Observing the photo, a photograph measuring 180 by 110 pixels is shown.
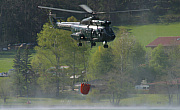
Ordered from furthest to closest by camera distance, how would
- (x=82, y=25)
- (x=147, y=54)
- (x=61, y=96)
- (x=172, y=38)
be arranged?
(x=172, y=38), (x=147, y=54), (x=61, y=96), (x=82, y=25)

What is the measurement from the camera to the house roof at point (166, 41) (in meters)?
51.1

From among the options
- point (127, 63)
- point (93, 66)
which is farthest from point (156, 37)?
point (93, 66)

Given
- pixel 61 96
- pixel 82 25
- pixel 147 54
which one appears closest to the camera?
pixel 82 25

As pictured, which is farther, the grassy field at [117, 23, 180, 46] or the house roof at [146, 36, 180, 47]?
the grassy field at [117, 23, 180, 46]

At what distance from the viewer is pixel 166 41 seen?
176ft

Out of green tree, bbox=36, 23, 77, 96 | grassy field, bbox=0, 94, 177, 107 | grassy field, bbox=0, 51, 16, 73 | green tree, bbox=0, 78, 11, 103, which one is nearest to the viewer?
green tree, bbox=36, 23, 77, 96

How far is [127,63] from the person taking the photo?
4722 centimetres

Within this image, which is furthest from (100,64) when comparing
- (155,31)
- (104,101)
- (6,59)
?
(6,59)

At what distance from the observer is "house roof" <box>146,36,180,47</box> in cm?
5106

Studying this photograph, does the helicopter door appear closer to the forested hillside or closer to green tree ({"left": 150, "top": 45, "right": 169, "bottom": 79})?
green tree ({"left": 150, "top": 45, "right": 169, "bottom": 79})

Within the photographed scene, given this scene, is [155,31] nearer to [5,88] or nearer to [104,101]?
[104,101]

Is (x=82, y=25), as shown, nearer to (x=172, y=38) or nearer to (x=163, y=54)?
(x=163, y=54)

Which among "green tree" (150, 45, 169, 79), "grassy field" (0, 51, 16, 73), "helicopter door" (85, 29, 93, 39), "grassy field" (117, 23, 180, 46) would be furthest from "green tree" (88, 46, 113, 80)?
"helicopter door" (85, 29, 93, 39)

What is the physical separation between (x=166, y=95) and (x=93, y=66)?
10737 mm
